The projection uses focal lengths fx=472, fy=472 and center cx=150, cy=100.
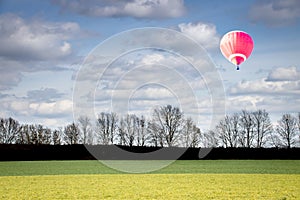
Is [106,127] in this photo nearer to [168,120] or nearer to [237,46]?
[168,120]

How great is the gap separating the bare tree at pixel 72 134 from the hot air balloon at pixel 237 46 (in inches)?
2108

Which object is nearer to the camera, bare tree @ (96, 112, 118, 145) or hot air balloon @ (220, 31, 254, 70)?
hot air balloon @ (220, 31, 254, 70)

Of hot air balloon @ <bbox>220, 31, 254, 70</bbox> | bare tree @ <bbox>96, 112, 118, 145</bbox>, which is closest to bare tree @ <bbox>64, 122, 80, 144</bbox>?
bare tree @ <bbox>96, 112, 118, 145</bbox>

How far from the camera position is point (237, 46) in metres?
21.1

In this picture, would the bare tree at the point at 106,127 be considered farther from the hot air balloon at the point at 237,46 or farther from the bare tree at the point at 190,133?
the hot air balloon at the point at 237,46

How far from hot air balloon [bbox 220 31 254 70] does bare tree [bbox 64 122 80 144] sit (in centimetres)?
5354

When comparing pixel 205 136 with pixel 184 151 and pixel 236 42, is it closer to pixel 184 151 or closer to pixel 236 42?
pixel 184 151

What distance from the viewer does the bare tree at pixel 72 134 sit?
73.1m

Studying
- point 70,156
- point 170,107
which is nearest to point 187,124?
point 170,107

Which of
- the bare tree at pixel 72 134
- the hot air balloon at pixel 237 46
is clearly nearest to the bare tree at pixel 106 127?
the bare tree at pixel 72 134

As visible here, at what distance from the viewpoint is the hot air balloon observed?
21059 mm

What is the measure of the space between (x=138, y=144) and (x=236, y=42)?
5100 centimetres

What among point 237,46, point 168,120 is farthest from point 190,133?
point 237,46

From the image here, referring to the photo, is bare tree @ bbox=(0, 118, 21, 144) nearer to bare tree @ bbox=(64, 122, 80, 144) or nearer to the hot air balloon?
bare tree @ bbox=(64, 122, 80, 144)
